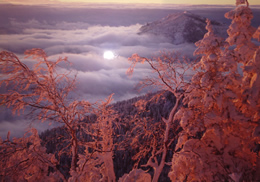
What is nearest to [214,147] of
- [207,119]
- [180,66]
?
[207,119]

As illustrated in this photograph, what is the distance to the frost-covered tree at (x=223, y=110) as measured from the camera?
6.22 m

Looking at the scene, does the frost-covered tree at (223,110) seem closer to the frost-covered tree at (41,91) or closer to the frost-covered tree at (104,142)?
the frost-covered tree at (104,142)

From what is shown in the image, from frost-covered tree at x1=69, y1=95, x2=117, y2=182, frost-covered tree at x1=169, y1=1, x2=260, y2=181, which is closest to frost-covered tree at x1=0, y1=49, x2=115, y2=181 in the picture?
frost-covered tree at x1=69, y1=95, x2=117, y2=182

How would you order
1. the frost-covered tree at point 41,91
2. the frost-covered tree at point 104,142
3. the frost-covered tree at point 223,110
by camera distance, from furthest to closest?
1. the frost-covered tree at point 104,142
2. the frost-covered tree at point 223,110
3. the frost-covered tree at point 41,91

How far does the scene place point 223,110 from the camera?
21.1 feet

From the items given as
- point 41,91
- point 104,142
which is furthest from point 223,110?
point 41,91

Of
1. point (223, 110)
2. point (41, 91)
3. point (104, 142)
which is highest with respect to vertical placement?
point (41, 91)

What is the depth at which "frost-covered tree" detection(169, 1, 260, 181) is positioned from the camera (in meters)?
6.22

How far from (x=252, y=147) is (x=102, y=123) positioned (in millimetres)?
6161

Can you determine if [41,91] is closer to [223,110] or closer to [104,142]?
[104,142]

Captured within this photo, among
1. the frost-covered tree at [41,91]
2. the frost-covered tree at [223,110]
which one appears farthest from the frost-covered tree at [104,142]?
the frost-covered tree at [223,110]

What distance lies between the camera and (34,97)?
251 inches

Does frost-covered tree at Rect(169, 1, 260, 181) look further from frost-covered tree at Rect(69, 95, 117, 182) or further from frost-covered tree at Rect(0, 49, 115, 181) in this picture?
frost-covered tree at Rect(0, 49, 115, 181)

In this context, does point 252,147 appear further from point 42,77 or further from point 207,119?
point 42,77
